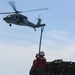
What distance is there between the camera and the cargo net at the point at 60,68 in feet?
49.6

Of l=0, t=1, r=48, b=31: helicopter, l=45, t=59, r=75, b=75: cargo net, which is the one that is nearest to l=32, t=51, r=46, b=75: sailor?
l=45, t=59, r=75, b=75: cargo net

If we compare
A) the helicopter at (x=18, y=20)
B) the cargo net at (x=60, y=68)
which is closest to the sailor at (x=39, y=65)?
the cargo net at (x=60, y=68)

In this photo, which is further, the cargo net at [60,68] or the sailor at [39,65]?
the cargo net at [60,68]

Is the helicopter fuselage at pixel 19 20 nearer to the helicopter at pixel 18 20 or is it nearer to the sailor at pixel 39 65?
the helicopter at pixel 18 20

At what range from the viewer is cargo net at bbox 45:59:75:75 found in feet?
49.6

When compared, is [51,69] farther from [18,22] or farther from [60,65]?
[18,22]

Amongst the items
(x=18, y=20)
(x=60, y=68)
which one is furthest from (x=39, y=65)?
(x=18, y=20)

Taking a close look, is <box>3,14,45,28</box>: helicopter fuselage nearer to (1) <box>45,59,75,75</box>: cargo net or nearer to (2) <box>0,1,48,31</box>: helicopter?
(2) <box>0,1,48,31</box>: helicopter

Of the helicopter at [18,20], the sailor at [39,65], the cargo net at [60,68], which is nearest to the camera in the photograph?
the sailor at [39,65]

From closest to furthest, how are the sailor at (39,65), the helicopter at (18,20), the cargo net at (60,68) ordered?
the sailor at (39,65), the cargo net at (60,68), the helicopter at (18,20)

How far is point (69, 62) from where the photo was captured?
1560cm

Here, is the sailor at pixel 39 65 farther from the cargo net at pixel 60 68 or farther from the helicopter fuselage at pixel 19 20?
the helicopter fuselage at pixel 19 20

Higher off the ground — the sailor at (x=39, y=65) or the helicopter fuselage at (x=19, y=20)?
the helicopter fuselage at (x=19, y=20)

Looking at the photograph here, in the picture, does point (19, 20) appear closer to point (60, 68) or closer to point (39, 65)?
point (60, 68)
